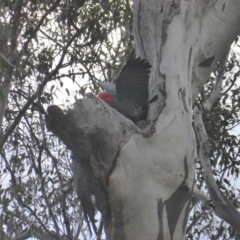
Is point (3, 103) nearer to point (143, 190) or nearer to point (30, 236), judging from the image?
point (30, 236)

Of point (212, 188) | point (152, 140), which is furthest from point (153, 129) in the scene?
point (212, 188)

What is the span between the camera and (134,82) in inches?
84.7

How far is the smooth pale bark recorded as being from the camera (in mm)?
1921

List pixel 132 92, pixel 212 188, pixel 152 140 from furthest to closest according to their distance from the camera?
pixel 212 188, pixel 132 92, pixel 152 140

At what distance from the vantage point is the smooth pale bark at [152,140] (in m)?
1.92

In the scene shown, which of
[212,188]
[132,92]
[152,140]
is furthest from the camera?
[212,188]

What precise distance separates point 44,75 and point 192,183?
276 centimetres

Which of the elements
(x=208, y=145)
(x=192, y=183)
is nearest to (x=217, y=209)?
(x=208, y=145)

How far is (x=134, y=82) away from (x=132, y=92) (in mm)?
47

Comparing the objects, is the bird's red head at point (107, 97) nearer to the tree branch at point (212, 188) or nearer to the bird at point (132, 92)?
the bird at point (132, 92)

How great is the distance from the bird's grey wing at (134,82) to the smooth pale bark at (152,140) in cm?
6

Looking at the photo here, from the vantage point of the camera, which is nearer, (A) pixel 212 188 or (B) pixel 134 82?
(B) pixel 134 82

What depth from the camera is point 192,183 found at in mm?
2156

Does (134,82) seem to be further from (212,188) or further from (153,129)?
(212,188)
